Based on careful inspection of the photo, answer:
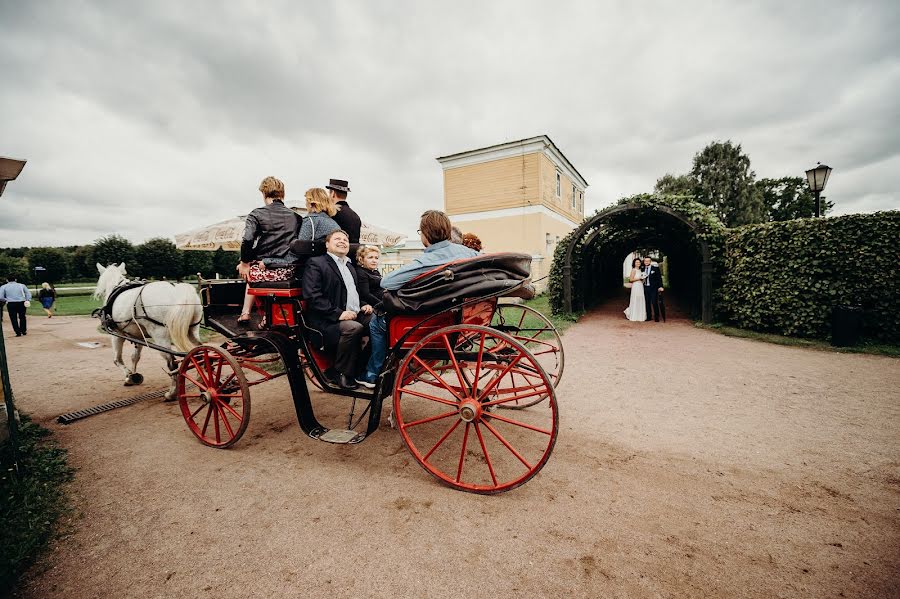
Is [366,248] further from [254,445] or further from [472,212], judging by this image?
[472,212]

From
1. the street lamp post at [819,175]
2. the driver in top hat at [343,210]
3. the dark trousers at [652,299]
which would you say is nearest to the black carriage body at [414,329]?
the driver in top hat at [343,210]

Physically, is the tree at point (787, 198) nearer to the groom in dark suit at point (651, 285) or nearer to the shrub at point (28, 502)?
the groom in dark suit at point (651, 285)

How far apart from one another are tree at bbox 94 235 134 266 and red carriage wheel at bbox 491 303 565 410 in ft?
126

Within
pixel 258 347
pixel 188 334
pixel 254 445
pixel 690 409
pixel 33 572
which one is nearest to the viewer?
pixel 33 572

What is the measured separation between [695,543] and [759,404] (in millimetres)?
3059

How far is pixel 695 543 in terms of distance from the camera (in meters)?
2.15

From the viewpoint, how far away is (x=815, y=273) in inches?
277

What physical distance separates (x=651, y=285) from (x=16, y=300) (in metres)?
18.2

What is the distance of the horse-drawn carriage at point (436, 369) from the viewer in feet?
8.68

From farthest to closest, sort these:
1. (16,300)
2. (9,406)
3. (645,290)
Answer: (645,290) < (16,300) < (9,406)

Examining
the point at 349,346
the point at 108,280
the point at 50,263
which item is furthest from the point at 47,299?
the point at 50,263

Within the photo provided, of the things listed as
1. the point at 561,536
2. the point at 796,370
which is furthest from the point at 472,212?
the point at 561,536

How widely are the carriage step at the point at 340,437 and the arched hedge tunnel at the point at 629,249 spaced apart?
28.8 feet

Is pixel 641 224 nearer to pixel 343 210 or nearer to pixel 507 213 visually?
pixel 507 213
